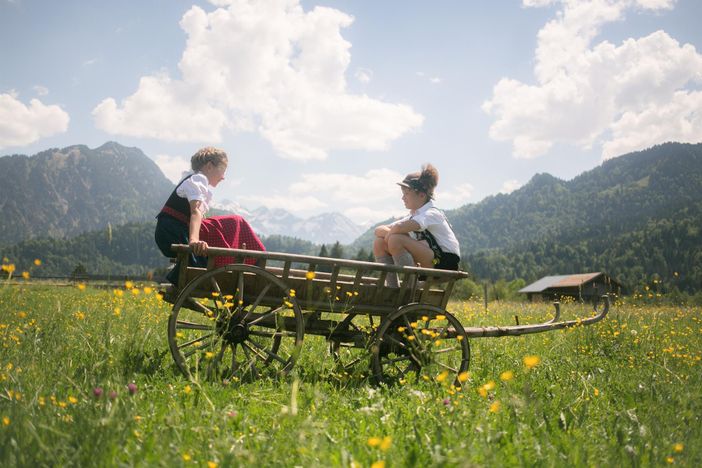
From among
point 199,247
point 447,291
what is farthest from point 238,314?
point 447,291

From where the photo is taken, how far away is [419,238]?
5059mm

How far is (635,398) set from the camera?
3945 mm

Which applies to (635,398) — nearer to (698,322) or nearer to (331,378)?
(331,378)

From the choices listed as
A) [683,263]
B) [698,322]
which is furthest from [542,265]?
[698,322]

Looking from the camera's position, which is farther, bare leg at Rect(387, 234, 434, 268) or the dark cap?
the dark cap

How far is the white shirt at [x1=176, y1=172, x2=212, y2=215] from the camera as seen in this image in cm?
417

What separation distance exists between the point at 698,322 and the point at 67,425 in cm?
1026

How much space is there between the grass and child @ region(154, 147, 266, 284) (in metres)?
0.93

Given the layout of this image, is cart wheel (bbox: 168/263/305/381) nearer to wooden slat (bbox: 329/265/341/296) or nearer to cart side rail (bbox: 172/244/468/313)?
cart side rail (bbox: 172/244/468/313)

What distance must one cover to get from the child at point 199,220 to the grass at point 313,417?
0.93m

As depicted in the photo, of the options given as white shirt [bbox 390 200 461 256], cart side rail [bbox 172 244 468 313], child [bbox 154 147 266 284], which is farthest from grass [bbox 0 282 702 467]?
white shirt [bbox 390 200 461 256]

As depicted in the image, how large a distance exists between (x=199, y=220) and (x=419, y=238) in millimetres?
2381

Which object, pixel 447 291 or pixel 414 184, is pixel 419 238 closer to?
pixel 414 184

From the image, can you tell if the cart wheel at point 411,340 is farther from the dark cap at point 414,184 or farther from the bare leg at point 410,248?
the dark cap at point 414,184
